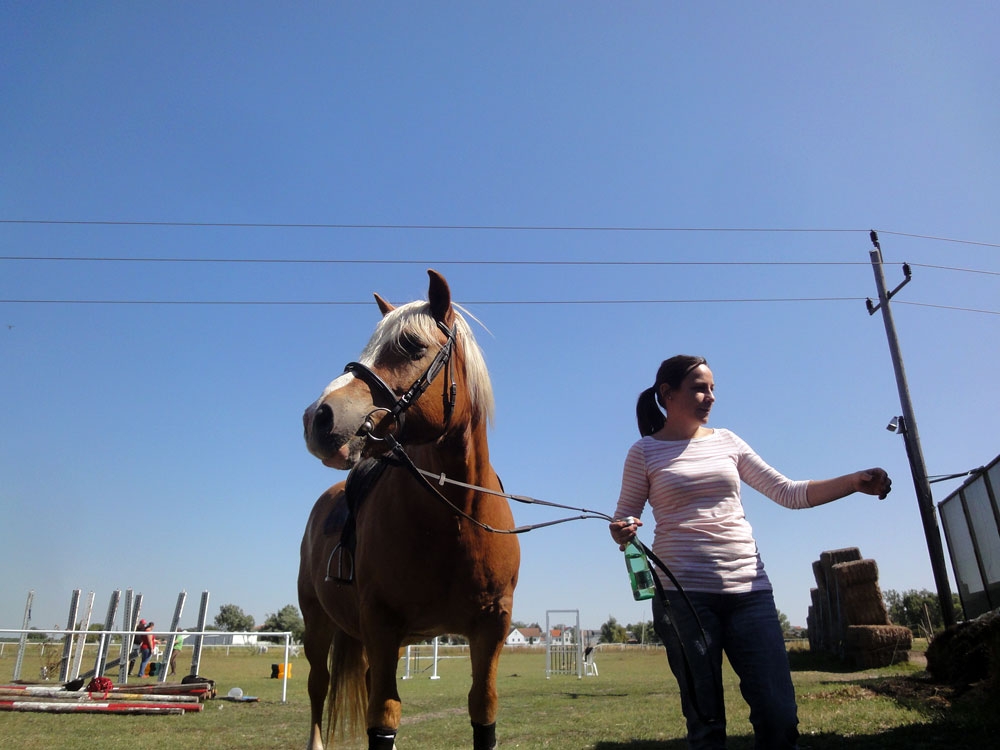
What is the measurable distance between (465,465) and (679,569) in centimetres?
122

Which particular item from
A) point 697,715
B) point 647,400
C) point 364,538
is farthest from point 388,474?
point 697,715

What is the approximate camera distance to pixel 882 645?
39.5ft

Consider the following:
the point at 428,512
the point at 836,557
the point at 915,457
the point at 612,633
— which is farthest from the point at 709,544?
the point at 612,633

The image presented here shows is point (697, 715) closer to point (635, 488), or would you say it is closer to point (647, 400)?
point (635, 488)

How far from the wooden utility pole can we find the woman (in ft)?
28.8

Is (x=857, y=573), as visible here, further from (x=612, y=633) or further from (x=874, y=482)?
(x=612, y=633)

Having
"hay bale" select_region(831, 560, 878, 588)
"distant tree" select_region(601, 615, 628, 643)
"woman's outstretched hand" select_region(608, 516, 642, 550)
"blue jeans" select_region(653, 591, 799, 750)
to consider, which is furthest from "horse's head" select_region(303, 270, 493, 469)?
"distant tree" select_region(601, 615, 628, 643)

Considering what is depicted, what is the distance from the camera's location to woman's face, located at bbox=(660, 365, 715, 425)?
280cm

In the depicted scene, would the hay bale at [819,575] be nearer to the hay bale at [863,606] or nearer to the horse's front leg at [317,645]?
the hay bale at [863,606]

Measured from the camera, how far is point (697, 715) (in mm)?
2307

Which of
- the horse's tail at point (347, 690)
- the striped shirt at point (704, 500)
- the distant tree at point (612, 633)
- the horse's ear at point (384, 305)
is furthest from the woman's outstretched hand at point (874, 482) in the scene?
the distant tree at point (612, 633)

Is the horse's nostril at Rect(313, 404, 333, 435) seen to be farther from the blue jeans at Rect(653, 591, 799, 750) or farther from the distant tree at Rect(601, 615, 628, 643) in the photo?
the distant tree at Rect(601, 615, 628, 643)

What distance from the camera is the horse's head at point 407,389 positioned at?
8.66 ft

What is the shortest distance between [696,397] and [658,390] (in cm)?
23
